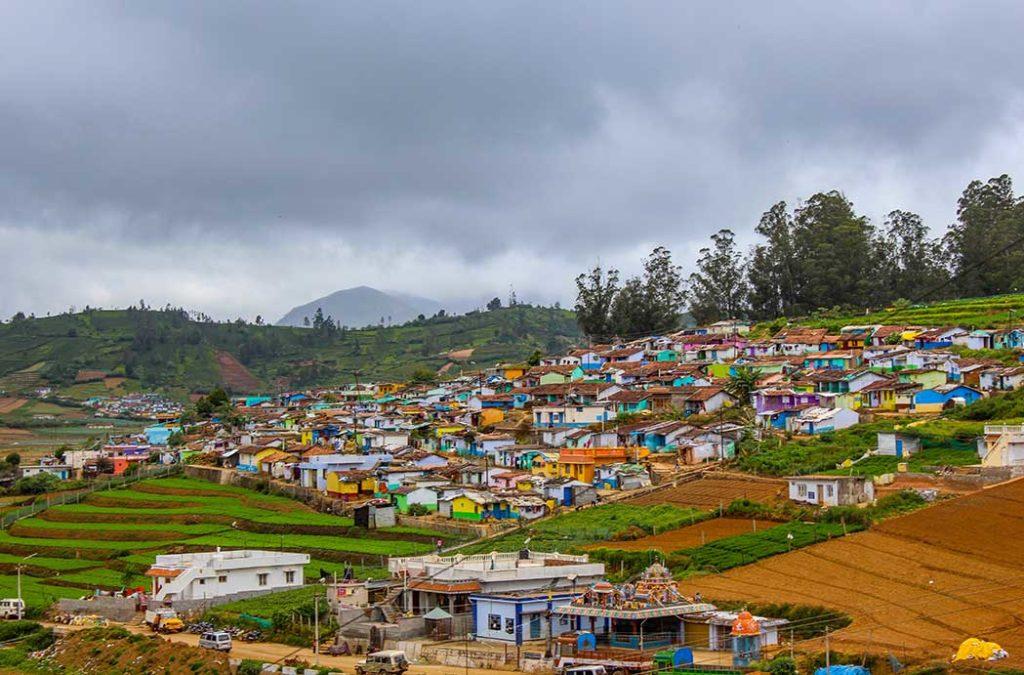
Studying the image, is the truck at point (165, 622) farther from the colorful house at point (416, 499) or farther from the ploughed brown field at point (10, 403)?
the ploughed brown field at point (10, 403)

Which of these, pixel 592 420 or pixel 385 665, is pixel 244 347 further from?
pixel 385 665

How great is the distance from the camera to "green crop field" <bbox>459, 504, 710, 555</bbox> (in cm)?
3884

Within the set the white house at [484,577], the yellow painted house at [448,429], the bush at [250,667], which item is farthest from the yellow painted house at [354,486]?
the bush at [250,667]

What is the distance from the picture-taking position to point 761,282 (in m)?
92.1

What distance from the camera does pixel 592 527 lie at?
4109cm

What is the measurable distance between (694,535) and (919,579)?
9.78 meters

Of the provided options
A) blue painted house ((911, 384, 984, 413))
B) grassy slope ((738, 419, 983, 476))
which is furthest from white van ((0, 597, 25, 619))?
blue painted house ((911, 384, 984, 413))

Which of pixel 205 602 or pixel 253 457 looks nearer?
pixel 205 602

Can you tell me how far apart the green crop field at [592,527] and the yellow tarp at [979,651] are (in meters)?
16.5

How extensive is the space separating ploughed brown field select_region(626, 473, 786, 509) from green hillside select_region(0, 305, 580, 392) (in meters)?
81.1

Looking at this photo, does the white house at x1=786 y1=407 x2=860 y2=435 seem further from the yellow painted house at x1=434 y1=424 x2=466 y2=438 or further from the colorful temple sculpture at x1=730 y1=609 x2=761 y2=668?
the colorful temple sculpture at x1=730 y1=609 x2=761 y2=668

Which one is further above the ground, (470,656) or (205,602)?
(470,656)

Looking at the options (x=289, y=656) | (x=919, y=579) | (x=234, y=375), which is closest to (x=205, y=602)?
(x=289, y=656)

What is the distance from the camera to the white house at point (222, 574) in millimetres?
38062
